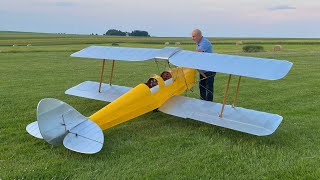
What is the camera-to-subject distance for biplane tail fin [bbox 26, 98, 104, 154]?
5.33 m

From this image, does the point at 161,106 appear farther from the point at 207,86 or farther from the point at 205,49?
the point at 205,49

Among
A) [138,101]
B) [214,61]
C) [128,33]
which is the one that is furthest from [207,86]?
[128,33]

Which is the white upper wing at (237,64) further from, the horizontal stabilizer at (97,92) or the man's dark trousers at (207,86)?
the horizontal stabilizer at (97,92)

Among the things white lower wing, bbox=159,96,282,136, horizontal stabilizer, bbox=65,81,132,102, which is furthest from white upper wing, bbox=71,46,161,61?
white lower wing, bbox=159,96,282,136

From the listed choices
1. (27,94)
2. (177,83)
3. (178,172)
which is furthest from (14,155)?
(27,94)

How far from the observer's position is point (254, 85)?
13.1 metres

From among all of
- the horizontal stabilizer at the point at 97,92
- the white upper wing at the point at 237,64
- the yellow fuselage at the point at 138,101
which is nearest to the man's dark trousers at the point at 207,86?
the yellow fuselage at the point at 138,101

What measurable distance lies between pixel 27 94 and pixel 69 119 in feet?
18.8

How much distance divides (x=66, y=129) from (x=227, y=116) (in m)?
3.23

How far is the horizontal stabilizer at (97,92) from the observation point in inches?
358

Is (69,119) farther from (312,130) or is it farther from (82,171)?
(312,130)

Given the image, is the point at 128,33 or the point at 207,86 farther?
the point at 128,33

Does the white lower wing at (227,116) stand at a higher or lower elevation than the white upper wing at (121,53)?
lower

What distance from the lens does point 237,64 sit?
7078 mm
